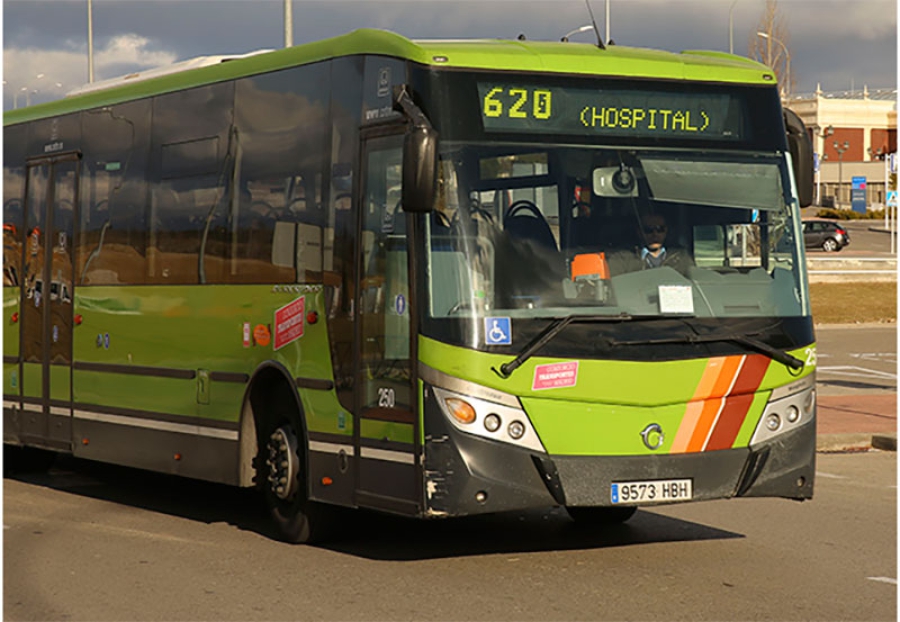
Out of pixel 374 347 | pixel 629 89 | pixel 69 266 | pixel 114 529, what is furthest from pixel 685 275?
pixel 69 266

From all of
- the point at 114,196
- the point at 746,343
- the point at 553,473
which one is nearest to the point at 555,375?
the point at 553,473

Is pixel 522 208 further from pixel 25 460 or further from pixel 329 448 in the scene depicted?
pixel 25 460

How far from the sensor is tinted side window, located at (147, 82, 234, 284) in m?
11.2

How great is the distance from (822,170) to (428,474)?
12066 centimetres

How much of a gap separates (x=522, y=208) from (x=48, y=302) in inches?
244

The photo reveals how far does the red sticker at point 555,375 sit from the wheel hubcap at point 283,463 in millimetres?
2150

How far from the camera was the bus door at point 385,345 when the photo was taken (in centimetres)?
891

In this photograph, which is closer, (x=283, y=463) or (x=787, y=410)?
(x=787, y=410)

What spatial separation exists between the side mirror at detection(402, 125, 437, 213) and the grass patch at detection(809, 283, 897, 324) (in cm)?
3202

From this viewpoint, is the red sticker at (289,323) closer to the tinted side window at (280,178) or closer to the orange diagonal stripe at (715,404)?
the tinted side window at (280,178)

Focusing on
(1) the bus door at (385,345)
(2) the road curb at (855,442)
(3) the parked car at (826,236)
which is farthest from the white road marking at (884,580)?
(3) the parked car at (826,236)

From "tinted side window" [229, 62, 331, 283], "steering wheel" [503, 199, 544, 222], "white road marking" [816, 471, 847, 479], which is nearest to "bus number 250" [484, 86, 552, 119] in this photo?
"steering wheel" [503, 199, 544, 222]

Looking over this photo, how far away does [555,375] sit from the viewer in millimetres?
8805

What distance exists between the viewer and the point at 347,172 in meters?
9.66
